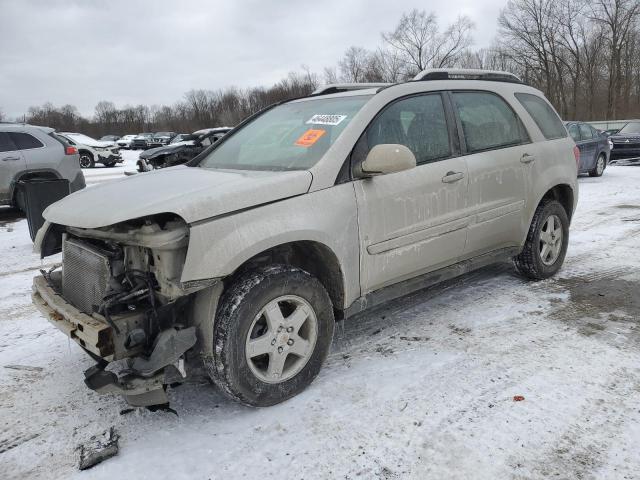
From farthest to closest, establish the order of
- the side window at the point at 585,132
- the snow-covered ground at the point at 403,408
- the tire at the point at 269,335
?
the side window at the point at 585,132, the tire at the point at 269,335, the snow-covered ground at the point at 403,408

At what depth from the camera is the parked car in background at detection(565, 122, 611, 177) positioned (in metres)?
12.9

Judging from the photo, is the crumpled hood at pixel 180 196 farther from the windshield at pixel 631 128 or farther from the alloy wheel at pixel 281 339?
the windshield at pixel 631 128

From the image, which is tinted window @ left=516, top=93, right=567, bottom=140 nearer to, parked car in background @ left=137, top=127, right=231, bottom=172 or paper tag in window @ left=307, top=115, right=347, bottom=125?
paper tag in window @ left=307, top=115, right=347, bottom=125

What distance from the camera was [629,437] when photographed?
2479 mm

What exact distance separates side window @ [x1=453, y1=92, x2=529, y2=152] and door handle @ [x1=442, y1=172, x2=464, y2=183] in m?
0.30

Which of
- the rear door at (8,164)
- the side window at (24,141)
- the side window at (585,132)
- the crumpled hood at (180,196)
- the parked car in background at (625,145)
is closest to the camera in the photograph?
the crumpled hood at (180,196)

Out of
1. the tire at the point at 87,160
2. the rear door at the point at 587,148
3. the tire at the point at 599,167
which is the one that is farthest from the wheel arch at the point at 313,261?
the tire at the point at 87,160

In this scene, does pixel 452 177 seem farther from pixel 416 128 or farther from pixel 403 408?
pixel 403 408

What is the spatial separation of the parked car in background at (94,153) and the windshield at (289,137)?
795 inches

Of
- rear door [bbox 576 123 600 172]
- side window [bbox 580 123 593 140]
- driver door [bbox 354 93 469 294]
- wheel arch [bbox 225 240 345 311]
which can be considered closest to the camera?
wheel arch [bbox 225 240 345 311]

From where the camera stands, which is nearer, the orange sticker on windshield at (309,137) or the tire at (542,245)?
the orange sticker on windshield at (309,137)

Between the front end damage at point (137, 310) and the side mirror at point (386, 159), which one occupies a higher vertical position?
the side mirror at point (386, 159)

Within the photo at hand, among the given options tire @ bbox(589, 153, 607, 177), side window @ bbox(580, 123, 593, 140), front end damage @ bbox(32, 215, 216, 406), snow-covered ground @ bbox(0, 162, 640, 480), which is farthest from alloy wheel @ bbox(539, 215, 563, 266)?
tire @ bbox(589, 153, 607, 177)

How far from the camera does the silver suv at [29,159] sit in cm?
921
